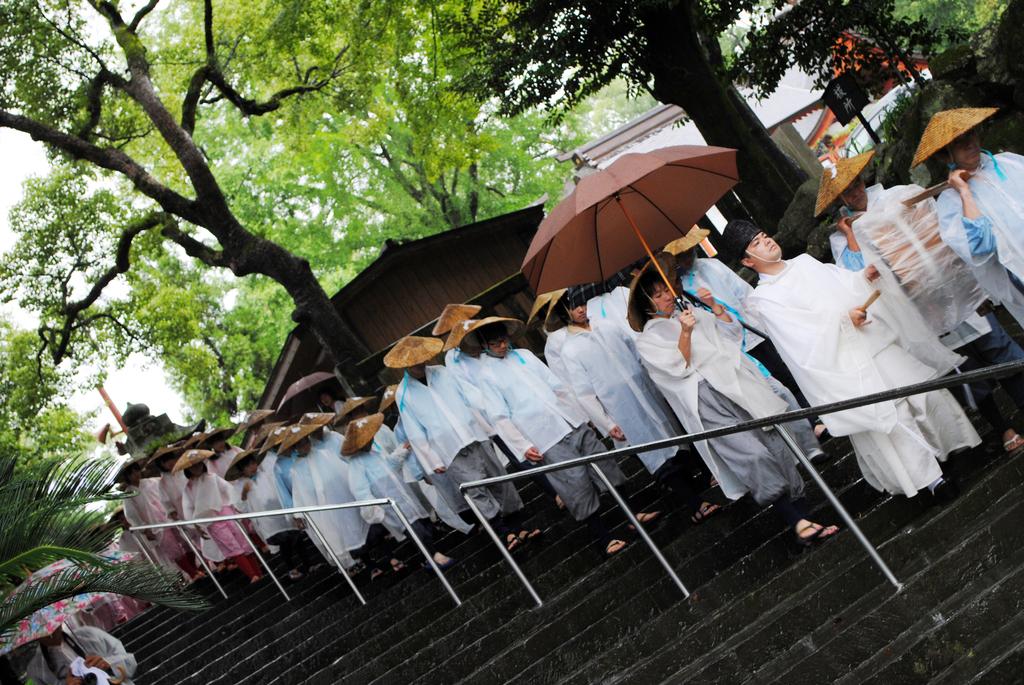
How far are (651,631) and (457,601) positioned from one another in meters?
2.60

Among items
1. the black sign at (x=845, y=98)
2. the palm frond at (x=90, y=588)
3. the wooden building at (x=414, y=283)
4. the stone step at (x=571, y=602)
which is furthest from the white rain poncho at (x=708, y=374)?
the wooden building at (x=414, y=283)

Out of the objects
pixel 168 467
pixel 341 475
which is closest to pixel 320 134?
pixel 168 467

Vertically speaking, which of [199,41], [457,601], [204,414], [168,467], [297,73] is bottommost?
[457,601]

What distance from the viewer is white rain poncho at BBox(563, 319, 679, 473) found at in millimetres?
9117

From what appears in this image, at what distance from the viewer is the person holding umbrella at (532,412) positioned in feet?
30.0

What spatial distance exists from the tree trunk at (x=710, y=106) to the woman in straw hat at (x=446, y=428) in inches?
229

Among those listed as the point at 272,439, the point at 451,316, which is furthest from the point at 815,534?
the point at 272,439

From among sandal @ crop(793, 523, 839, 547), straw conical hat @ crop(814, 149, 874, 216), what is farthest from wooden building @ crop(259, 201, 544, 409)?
sandal @ crop(793, 523, 839, 547)

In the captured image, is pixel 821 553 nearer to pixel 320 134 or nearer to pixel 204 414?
pixel 320 134

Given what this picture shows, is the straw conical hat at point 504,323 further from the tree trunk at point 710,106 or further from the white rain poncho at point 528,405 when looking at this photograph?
the tree trunk at point 710,106

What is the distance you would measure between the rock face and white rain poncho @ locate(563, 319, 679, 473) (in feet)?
11.9

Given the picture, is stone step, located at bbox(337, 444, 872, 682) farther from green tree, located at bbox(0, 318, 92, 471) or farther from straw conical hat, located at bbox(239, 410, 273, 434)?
green tree, located at bbox(0, 318, 92, 471)

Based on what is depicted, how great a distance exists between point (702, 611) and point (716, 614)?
0.32 meters

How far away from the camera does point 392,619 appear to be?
928cm
